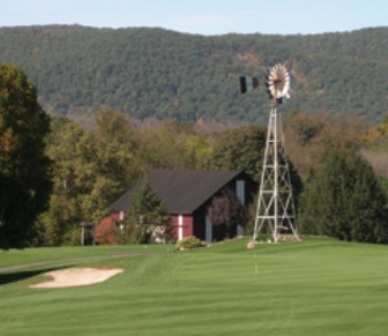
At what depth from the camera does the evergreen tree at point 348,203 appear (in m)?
68.6

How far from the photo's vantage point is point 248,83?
177 feet

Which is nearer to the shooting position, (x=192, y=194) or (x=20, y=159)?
(x=20, y=159)

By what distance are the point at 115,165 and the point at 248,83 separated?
41647 mm

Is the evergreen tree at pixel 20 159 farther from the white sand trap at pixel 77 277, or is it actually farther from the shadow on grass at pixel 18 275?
the white sand trap at pixel 77 277

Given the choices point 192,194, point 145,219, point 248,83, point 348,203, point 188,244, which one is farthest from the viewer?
point 192,194

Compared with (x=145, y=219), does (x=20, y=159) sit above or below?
Answer: above

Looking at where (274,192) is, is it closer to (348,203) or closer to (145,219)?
(348,203)

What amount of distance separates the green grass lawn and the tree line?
4.27 metres

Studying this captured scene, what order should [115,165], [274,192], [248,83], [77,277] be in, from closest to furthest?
[77,277], [248,83], [274,192], [115,165]

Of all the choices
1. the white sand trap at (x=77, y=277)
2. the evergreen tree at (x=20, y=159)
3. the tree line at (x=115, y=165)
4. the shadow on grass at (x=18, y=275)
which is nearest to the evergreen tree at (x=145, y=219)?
the tree line at (x=115, y=165)

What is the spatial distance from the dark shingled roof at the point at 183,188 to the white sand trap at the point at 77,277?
127 feet

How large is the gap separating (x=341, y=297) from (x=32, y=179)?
20903mm

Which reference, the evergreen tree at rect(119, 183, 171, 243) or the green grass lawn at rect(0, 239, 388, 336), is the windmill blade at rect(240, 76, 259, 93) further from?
the evergreen tree at rect(119, 183, 171, 243)

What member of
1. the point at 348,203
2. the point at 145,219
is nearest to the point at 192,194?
the point at 145,219
